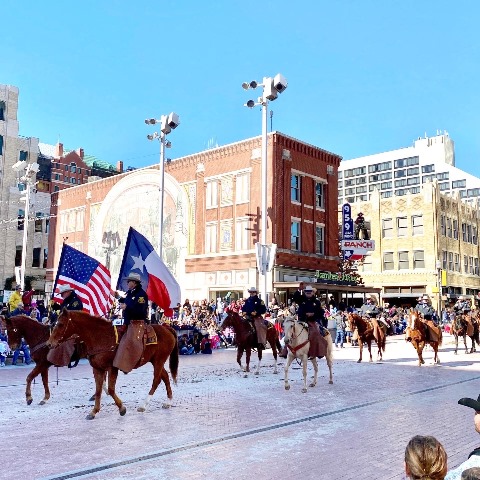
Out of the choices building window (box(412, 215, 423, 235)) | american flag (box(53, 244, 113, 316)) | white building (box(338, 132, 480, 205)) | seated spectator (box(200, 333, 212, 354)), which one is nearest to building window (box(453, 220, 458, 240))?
building window (box(412, 215, 423, 235))

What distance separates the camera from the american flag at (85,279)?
12116 mm

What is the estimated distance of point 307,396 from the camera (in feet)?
37.2

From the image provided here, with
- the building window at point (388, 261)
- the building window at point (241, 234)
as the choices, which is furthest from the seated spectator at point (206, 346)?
the building window at point (388, 261)

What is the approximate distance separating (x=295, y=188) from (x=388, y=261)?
23.9m

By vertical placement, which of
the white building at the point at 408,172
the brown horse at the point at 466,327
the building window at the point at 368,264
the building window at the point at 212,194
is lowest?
the brown horse at the point at 466,327

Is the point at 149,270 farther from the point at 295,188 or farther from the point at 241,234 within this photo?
the point at 295,188

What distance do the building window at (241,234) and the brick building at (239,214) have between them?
0.07 meters

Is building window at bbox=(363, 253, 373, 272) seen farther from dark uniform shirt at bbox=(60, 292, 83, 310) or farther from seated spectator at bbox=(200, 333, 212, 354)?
dark uniform shirt at bbox=(60, 292, 83, 310)

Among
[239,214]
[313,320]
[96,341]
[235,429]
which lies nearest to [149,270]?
[96,341]

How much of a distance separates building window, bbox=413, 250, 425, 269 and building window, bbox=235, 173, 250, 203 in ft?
85.7

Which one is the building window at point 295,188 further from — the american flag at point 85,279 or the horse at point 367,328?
the american flag at point 85,279

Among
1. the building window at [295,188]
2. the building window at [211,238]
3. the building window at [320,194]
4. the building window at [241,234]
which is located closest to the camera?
the building window at [241,234]

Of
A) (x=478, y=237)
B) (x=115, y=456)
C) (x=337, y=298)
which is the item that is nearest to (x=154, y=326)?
(x=115, y=456)

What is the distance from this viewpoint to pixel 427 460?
8.84 feet
